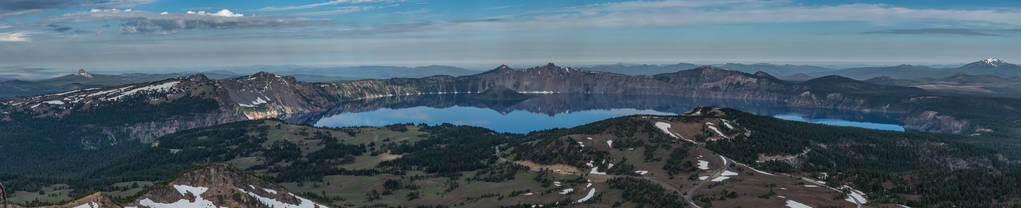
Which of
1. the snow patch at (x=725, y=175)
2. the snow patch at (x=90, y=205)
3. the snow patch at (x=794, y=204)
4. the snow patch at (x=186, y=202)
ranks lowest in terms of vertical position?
the snow patch at (x=725, y=175)

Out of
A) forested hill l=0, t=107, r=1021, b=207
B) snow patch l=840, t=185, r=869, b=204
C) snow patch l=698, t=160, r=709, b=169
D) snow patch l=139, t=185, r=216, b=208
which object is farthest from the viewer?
snow patch l=698, t=160, r=709, b=169

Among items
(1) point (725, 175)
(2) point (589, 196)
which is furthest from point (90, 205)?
(1) point (725, 175)

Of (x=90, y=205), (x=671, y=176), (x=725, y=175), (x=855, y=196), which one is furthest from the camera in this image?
(x=671, y=176)

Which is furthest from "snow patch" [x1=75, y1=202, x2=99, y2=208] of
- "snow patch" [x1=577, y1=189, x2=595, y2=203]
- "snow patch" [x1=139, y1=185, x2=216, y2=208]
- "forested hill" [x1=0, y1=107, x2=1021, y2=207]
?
"snow patch" [x1=577, y1=189, x2=595, y2=203]

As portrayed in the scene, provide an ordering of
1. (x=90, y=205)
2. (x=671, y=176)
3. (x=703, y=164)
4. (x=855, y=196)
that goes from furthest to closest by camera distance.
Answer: (x=703, y=164)
(x=671, y=176)
(x=855, y=196)
(x=90, y=205)

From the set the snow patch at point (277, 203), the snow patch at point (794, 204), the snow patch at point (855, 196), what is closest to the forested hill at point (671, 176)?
the snow patch at point (855, 196)

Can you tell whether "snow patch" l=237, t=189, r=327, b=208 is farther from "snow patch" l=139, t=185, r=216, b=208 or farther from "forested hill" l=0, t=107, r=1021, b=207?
"forested hill" l=0, t=107, r=1021, b=207

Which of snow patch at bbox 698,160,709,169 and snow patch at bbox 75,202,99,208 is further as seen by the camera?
snow patch at bbox 698,160,709,169

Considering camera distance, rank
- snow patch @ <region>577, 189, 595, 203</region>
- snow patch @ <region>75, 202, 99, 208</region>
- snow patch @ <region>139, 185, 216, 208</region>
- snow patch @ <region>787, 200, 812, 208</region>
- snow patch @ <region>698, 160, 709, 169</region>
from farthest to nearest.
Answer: snow patch @ <region>698, 160, 709, 169</region>, snow patch @ <region>577, 189, 595, 203</region>, snow patch @ <region>787, 200, 812, 208</region>, snow patch @ <region>139, 185, 216, 208</region>, snow patch @ <region>75, 202, 99, 208</region>

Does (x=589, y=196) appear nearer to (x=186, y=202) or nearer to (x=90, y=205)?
(x=186, y=202)

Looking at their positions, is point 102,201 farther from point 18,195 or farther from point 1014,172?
point 1014,172

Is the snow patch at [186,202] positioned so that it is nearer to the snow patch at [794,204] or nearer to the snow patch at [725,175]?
the snow patch at [794,204]
